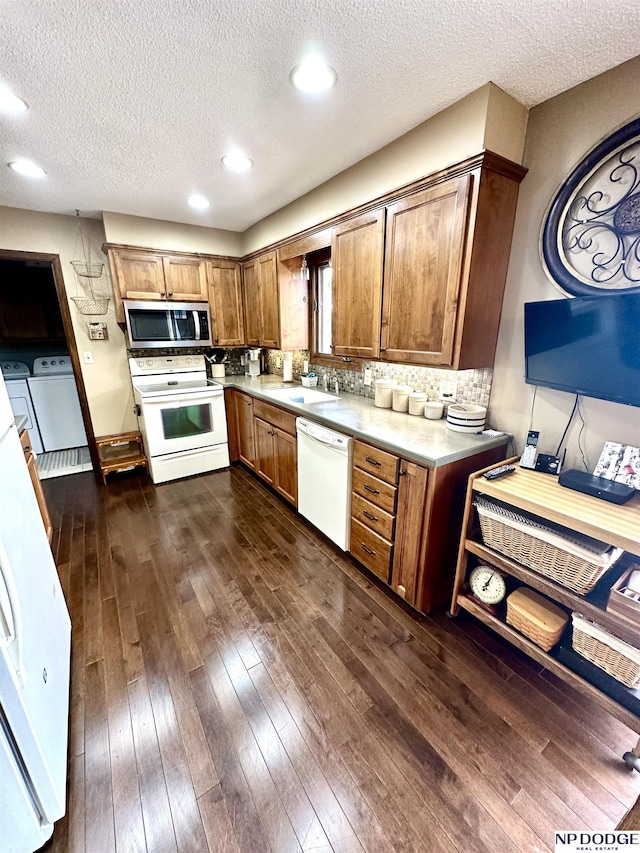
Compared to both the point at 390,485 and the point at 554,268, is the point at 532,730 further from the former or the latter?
the point at 554,268

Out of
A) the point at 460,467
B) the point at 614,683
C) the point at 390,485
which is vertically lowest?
the point at 614,683

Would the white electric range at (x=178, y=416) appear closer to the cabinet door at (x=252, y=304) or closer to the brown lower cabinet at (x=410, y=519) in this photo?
the cabinet door at (x=252, y=304)

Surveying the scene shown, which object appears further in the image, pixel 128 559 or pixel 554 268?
pixel 128 559

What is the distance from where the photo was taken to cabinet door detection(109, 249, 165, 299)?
314cm

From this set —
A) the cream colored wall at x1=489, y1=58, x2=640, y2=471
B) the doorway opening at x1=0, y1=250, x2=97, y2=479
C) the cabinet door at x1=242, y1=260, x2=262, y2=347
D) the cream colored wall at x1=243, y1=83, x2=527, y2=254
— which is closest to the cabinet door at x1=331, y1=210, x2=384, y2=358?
the cream colored wall at x1=243, y1=83, x2=527, y2=254

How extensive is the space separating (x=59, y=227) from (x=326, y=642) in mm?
4132

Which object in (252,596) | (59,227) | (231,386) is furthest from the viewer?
(231,386)

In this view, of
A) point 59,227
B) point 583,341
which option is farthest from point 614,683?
point 59,227

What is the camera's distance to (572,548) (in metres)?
1.28

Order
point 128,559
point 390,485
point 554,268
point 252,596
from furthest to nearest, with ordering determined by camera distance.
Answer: point 128,559, point 252,596, point 390,485, point 554,268

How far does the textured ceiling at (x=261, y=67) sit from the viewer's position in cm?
112

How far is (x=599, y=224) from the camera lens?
1.48 metres

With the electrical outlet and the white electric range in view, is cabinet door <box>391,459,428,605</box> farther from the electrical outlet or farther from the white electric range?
the white electric range

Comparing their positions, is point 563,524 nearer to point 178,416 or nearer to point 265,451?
point 265,451
